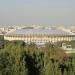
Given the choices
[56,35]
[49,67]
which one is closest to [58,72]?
[49,67]

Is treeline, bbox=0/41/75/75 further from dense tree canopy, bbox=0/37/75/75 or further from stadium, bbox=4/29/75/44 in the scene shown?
stadium, bbox=4/29/75/44

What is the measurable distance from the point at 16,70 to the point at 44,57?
3.64 metres

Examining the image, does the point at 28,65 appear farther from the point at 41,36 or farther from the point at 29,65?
the point at 41,36

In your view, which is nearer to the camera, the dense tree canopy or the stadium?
the dense tree canopy

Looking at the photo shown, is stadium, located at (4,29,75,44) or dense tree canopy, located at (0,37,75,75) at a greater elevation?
stadium, located at (4,29,75,44)

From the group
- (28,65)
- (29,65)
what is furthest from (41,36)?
(28,65)

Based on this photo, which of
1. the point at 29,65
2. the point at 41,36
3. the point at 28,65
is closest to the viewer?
the point at 28,65

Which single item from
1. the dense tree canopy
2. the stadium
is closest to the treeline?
the dense tree canopy

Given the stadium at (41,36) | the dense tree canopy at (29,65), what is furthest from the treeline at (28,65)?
the stadium at (41,36)

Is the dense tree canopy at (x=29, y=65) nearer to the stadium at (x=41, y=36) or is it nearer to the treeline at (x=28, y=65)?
the treeline at (x=28, y=65)

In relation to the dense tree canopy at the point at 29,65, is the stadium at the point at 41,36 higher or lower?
higher

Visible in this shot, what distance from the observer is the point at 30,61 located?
28.1m

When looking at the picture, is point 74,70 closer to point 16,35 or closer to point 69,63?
point 69,63

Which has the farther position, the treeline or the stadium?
the stadium
